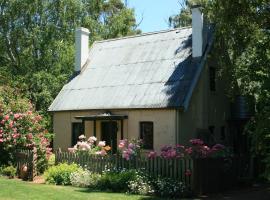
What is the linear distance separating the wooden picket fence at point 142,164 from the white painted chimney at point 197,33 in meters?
7.04

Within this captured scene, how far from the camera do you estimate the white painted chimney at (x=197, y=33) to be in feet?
74.1

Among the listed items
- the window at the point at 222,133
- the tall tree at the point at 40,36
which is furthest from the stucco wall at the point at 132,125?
the tall tree at the point at 40,36

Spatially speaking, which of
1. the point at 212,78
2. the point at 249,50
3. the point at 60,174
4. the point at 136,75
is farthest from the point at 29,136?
the point at 249,50

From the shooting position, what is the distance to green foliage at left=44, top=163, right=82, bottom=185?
1869 centimetres

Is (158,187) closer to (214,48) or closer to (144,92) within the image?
(144,92)

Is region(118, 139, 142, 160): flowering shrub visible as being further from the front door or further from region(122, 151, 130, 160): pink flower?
the front door

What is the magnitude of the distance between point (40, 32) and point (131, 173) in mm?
23341

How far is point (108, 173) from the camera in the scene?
18078 millimetres

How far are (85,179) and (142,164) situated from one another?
2277 millimetres

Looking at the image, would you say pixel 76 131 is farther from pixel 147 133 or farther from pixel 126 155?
pixel 126 155

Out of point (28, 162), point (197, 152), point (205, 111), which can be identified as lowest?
point (28, 162)

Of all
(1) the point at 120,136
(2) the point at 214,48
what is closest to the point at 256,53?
(2) the point at 214,48

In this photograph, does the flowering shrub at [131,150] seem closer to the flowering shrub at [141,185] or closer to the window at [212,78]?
the flowering shrub at [141,185]

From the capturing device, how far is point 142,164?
1788 cm
